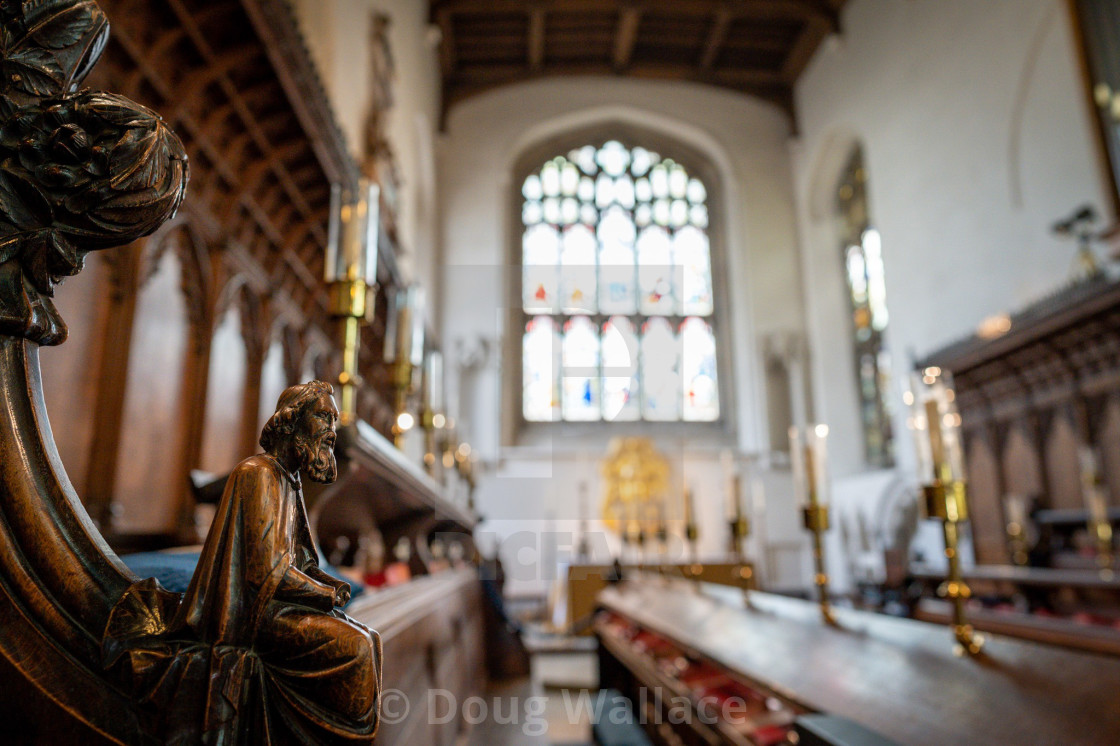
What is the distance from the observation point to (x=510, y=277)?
12320 millimetres

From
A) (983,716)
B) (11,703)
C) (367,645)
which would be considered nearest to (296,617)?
(367,645)

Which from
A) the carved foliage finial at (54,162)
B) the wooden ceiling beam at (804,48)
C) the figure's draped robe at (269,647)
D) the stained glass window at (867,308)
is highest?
the wooden ceiling beam at (804,48)

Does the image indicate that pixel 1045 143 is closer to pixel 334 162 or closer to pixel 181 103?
pixel 334 162

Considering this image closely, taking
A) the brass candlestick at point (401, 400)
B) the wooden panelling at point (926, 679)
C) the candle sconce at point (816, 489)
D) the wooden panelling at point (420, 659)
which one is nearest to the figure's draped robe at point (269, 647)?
the wooden panelling at point (420, 659)

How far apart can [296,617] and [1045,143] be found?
8.58m

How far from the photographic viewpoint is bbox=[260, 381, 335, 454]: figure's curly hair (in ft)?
1.79

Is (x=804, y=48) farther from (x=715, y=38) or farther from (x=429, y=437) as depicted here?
(x=429, y=437)

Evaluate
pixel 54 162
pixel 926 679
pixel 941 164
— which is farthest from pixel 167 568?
pixel 941 164

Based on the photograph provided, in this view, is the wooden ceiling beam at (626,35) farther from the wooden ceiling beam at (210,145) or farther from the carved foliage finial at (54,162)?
the carved foliage finial at (54,162)

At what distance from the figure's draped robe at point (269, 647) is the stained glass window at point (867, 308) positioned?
1078cm

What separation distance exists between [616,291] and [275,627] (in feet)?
40.4

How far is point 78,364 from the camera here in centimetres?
249

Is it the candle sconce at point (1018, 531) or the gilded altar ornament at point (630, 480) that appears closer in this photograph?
the candle sconce at point (1018, 531)

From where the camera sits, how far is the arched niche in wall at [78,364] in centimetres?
234
